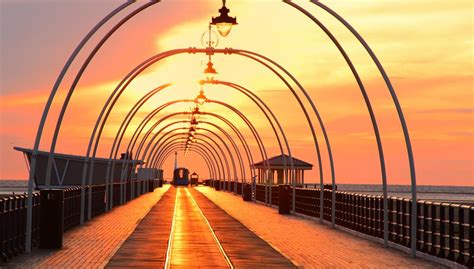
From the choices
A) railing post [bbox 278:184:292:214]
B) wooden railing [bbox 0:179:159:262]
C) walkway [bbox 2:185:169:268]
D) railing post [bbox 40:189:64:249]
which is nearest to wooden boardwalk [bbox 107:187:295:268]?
walkway [bbox 2:185:169:268]

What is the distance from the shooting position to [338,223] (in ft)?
106

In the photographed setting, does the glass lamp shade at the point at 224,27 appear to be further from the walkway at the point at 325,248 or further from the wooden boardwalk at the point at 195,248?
the walkway at the point at 325,248

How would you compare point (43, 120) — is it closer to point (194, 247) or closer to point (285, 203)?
point (194, 247)

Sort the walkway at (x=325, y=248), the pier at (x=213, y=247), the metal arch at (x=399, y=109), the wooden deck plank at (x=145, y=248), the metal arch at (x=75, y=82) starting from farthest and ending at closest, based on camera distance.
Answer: the metal arch at (x=75, y=82) < the metal arch at (x=399, y=109) < the walkway at (x=325, y=248) < the pier at (x=213, y=247) < the wooden deck plank at (x=145, y=248)

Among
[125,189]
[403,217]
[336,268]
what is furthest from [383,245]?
[125,189]

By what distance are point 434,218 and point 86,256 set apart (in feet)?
24.6

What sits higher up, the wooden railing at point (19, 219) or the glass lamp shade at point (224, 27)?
the glass lamp shade at point (224, 27)

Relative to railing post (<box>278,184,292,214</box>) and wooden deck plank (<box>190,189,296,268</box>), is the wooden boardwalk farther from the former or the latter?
railing post (<box>278,184,292,214</box>)

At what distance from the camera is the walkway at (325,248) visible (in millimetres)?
19375

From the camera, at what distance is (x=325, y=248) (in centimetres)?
2319

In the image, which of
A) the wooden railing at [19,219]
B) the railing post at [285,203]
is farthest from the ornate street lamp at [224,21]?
the railing post at [285,203]

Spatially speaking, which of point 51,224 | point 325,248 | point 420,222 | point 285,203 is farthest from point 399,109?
point 285,203

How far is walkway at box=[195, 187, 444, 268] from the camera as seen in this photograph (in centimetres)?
1938

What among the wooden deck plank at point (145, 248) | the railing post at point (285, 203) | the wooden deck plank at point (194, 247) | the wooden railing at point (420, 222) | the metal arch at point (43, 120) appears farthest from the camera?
the railing post at point (285, 203)
